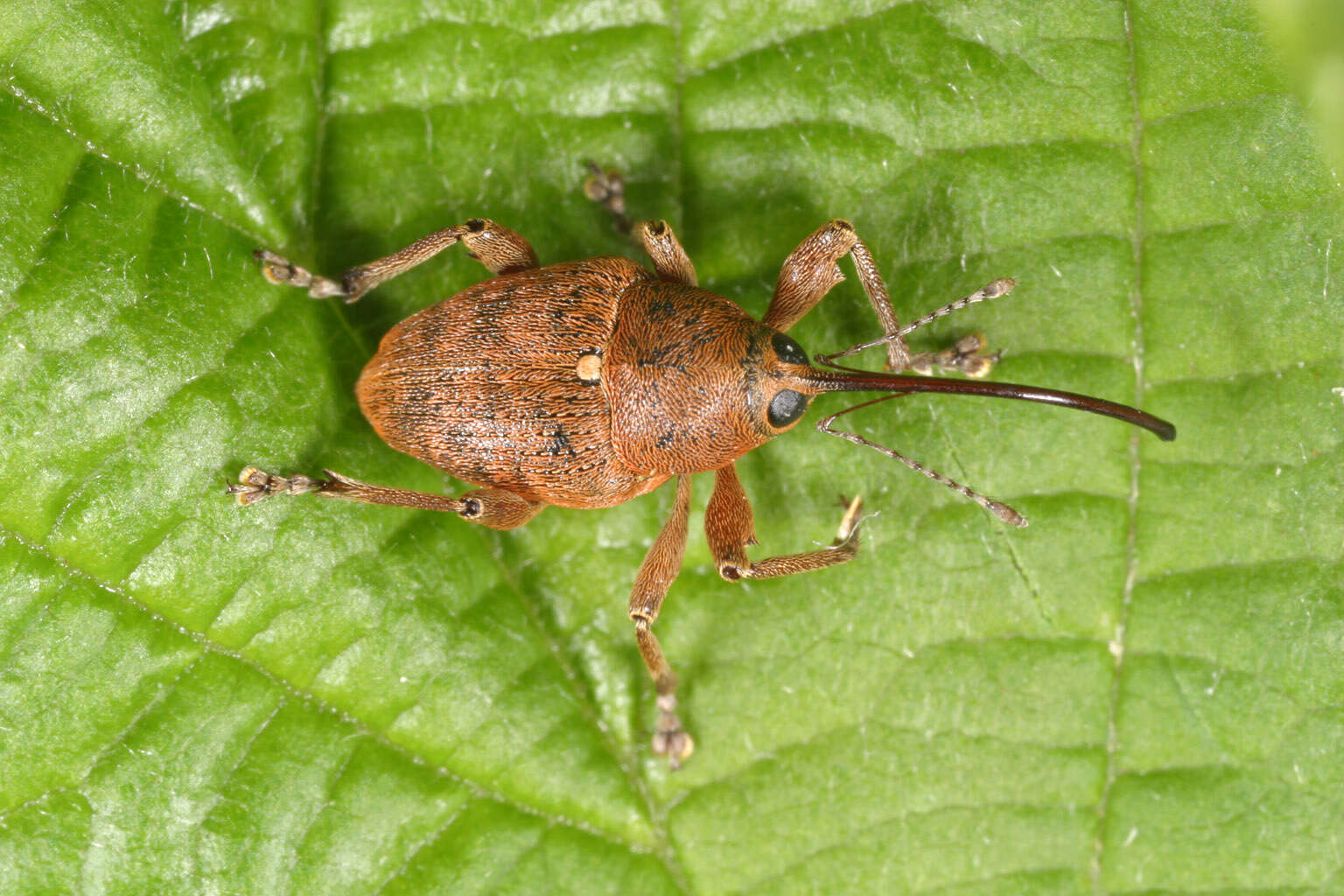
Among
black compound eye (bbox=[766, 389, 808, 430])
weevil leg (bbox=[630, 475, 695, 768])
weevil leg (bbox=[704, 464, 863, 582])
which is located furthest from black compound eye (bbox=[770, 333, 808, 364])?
weevil leg (bbox=[630, 475, 695, 768])

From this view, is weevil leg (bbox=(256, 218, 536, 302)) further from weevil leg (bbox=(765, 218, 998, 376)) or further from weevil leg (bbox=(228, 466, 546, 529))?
weevil leg (bbox=(765, 218, 998, 376))

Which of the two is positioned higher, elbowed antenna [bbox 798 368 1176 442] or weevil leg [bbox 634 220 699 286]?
weevil leg [bbox 634 220 699 286]

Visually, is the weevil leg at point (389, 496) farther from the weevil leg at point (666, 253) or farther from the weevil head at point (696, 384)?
the weevil leg at point (666, 253)

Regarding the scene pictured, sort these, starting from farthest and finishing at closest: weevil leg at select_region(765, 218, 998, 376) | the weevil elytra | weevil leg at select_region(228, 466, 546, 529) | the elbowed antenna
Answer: weevil leg at select_region(765, 218, 998, 376)
the weevil elytra
weevil leg at select_region(228, 466, 546, 529)
the elbowed antenna

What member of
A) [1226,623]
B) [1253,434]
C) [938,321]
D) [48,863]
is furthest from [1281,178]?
[48,863]

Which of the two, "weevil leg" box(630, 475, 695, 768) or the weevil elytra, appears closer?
the weevil elytra

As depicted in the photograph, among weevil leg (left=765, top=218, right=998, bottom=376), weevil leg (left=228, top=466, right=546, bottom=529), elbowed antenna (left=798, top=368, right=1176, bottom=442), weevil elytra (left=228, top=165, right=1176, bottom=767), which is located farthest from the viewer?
weevil leg (left=765, top=218, right=998, bottom=376)

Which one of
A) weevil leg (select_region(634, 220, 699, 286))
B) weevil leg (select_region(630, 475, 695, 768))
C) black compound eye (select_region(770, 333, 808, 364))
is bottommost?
weevil leg (select_region(630, 475, 695, 768))

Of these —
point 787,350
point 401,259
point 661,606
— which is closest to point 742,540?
A: point 661,606
